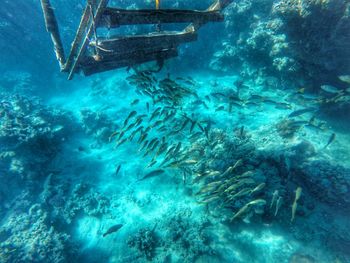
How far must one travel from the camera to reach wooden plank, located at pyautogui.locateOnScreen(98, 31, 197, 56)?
470 cm

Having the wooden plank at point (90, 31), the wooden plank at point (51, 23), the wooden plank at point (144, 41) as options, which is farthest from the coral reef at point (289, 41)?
the wooden plank at point (51, 23)

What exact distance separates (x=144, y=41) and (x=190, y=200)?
5297mm

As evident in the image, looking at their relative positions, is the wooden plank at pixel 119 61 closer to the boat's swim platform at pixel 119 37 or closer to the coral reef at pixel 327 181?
the boat's swim platform at pixel 119 37

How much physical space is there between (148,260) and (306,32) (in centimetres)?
1132

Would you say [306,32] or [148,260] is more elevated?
[306,32]

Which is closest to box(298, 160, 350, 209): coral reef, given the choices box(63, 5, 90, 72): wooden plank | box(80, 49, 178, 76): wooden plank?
box(80, 49, 178, 76): wooden plank

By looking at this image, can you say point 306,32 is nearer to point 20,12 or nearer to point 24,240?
point 24,240

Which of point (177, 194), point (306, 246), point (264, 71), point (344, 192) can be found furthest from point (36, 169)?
point (264, 71)

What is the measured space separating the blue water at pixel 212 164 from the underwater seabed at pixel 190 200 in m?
0.04

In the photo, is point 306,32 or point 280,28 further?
point 280,28

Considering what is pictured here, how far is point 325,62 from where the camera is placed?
10141 millimetres

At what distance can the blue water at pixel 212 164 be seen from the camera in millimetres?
6609

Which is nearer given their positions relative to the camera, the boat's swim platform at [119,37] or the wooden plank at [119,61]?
the boat's swim platform at [119,37]

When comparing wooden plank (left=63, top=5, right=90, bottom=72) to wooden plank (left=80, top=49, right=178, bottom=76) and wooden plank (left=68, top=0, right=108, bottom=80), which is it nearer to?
wooden plank (left=68, top=0, right=108, bottom=80)
